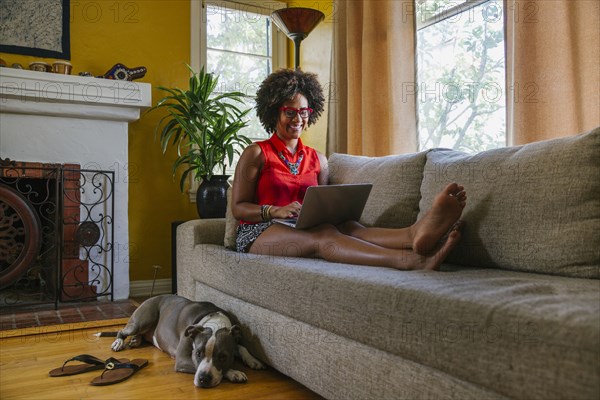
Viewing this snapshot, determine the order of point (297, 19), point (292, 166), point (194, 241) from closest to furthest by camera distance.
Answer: point (292, 166) < point (194, 241) < point (297, 19)

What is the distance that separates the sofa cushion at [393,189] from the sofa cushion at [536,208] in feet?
0.83

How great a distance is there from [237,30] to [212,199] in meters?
1.49

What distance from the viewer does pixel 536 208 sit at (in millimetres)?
1610

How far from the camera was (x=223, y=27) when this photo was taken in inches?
160

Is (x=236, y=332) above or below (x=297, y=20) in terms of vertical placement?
below

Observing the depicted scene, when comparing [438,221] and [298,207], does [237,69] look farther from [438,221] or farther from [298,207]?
[438,221]

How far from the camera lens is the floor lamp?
3271 mm

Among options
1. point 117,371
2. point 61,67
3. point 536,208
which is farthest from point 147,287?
point 536,208

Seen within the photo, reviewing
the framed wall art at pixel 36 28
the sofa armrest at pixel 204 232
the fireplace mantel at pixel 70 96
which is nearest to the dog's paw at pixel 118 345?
the sofa armrest at pixel 204 232

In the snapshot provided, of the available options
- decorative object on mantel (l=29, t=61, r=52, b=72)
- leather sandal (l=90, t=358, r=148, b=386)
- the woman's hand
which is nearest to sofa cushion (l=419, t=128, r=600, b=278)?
the woman's hand

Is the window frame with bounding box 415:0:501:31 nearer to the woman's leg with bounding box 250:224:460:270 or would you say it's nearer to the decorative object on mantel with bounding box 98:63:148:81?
the woman's leg with bounding box 250:224:460:270

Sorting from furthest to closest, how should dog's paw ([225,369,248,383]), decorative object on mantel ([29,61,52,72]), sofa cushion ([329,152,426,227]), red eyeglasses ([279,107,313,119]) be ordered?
1. decorative object on mantel ([29,61,52,72])
2. red eyeglasses ([279,107,313,119])
3. sofa cushion ([329,152,426,227])
4. dog's paw ([225,369,248,383])

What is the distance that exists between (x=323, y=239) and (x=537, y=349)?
106 cm

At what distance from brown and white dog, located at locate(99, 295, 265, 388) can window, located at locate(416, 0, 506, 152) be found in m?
1.56
